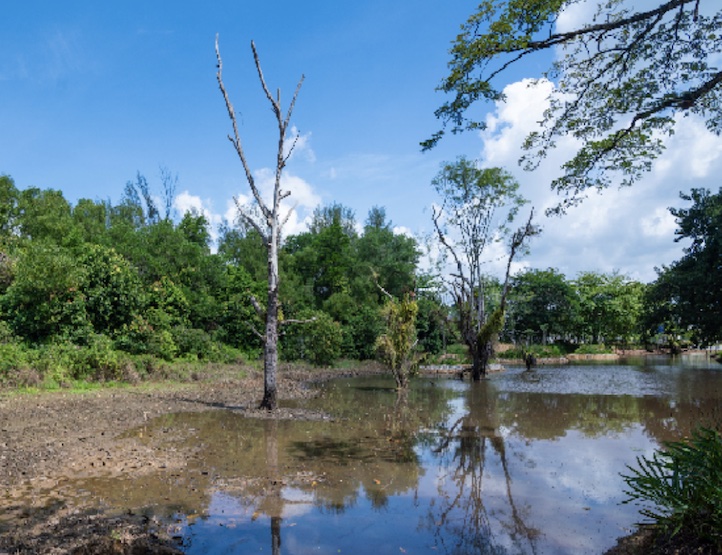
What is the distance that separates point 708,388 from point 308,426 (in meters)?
14.0

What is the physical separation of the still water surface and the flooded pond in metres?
0.02

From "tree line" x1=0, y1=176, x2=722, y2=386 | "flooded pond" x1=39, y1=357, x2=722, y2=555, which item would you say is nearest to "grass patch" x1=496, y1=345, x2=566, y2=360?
"tree line" x1=0, y1=176, x2=722, y2=386

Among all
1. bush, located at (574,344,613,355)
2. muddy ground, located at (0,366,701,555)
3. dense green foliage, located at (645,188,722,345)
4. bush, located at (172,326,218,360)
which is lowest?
bush, located at (574,344,613,355)

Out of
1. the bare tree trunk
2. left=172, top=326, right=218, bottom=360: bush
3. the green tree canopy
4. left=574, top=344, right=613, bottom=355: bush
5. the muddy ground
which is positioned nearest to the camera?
the muddy ground

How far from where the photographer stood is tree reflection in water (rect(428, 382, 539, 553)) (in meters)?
5.17

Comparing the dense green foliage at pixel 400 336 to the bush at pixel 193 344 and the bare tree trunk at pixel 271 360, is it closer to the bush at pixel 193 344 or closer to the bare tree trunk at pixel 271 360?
the bare tree trunk at pixel 271 360

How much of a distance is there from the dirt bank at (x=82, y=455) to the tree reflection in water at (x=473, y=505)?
280 cm

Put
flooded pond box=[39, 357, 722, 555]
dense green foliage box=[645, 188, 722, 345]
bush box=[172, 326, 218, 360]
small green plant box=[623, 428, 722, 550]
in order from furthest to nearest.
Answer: dense green foliage box=[645, 188, 722, 345] → bush box=[172, 326, 218, 360] → flooded pond box=[39, 357, 722, 555] → small green plant box=[623, 428, 722, 550]

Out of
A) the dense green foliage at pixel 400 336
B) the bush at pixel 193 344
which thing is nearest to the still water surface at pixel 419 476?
the dense green foliage at pixel 400 336

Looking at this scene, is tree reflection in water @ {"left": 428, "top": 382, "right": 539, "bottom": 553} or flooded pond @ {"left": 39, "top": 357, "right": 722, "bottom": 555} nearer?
tree reflection in water @ {"left": 428, "top": 382, "right": 539, "bottom": 553}

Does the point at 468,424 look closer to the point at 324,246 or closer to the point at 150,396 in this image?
the point at 150,396

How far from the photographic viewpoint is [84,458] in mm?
A: 7605

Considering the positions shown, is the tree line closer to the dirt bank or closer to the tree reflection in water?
the dirt bank

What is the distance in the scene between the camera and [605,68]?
7348 mm
